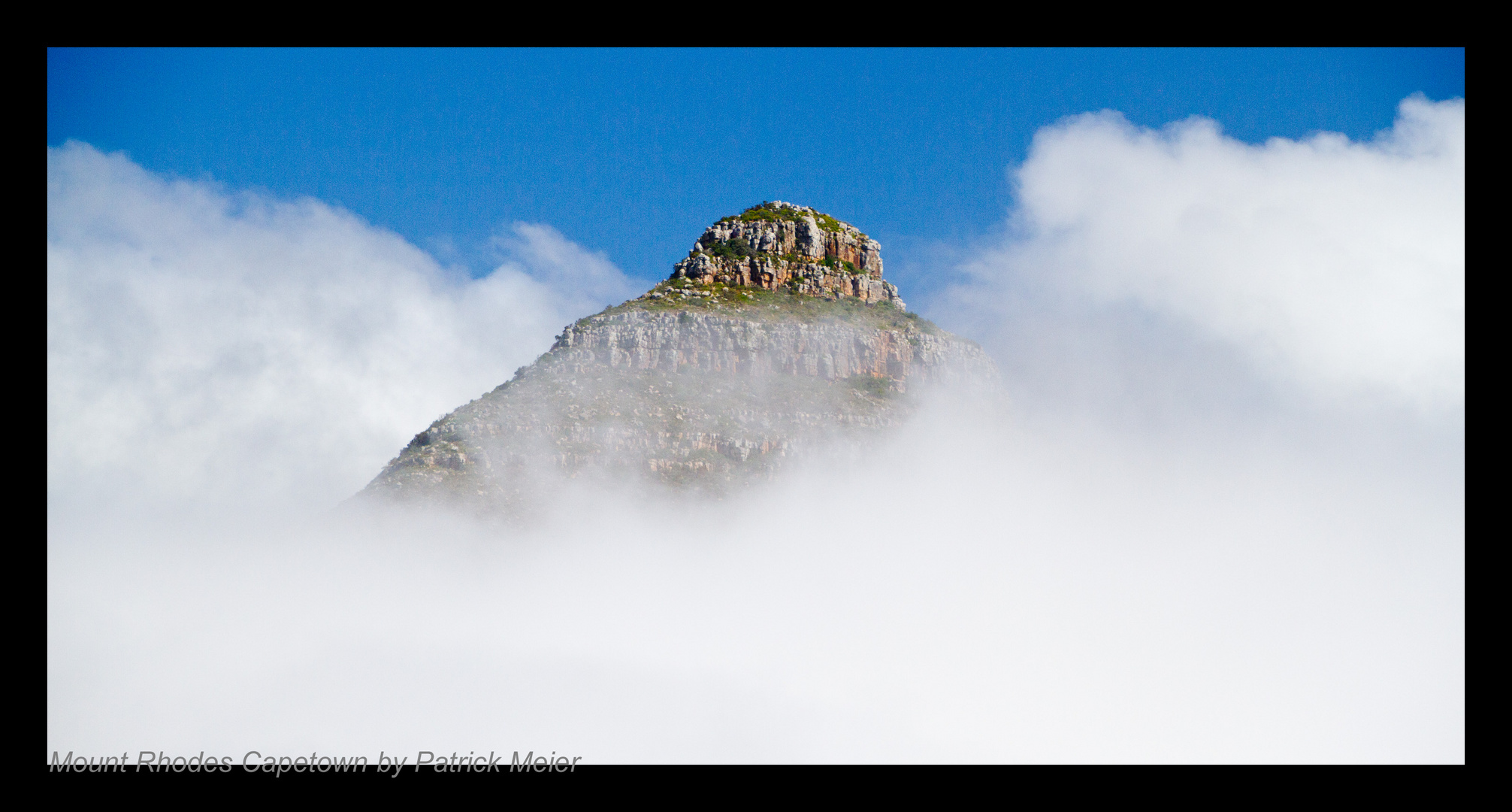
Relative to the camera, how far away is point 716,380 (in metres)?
147

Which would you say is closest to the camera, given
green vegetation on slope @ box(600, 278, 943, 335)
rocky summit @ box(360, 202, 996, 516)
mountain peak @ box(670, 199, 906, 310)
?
rocky summit @ box(360, 202, 996, 516)

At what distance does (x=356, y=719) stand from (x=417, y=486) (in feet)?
110

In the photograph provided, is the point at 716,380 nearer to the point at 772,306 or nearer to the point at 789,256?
the point at 772,306

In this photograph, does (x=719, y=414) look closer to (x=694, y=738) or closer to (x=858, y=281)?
(x=858, y=281)

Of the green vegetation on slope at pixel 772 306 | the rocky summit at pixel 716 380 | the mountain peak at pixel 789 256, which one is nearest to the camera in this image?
the rocky summit at pixel 716 380

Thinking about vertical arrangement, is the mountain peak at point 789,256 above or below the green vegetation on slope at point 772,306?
above

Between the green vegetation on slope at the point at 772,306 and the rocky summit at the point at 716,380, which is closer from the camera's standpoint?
the rocky summit at the point at 716,380

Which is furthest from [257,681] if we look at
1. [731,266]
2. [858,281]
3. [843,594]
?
[858,281]

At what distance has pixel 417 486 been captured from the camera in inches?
4626

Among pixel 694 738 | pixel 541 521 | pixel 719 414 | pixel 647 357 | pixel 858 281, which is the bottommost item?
pixel 694 738

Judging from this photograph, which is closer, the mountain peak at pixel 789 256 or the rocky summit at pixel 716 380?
the rocky summit at pixel 716 380

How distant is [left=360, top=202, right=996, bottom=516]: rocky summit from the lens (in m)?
127

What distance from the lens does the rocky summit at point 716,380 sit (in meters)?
127

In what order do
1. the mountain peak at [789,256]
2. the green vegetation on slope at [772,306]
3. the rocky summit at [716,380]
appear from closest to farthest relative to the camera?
the rocky summit at [716,380] → the green vegetation on slope at [772,306] → the mountain peak at [789,256]
